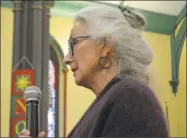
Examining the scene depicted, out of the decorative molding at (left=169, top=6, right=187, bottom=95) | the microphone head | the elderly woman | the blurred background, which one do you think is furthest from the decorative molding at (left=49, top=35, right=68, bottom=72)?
the microphone head

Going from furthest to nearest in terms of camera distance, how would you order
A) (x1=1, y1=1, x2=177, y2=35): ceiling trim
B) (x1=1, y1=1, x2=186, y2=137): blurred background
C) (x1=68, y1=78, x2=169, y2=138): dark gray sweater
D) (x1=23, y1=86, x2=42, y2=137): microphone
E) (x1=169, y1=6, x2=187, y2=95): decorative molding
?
(x1=1, y1=1, x2=177, y2=35): ceiling trim < (x1=169, y1=6, x2=187, y2=95): decorative molding < (x1=1, y1=1, x2=186, y2=137): blurred background < (x1=23, y1=86, x2=42, y2=137): microphone < (x1=68, y1=78, x2=169, y2=138): dark gray sweater

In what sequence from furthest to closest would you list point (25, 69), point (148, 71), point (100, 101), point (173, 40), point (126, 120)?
1. point (173, 40)
2. point (25, 69)
3. point (148, 71)
4. point (100, 101)
5. point (126, 120)

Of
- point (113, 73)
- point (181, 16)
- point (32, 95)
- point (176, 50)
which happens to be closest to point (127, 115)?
point (113, 73)

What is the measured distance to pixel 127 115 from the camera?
2.00 m

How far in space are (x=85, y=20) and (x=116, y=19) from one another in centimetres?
16

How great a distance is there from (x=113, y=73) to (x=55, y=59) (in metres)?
8.79

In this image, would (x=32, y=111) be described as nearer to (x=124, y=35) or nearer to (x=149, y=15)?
(x=124, y=35)

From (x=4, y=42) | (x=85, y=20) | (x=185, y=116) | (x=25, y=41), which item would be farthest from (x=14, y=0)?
(x=85, y=20)

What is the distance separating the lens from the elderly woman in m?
2.01

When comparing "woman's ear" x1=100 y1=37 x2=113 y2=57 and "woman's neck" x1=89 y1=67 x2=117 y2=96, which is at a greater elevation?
"woman's ear" x1=100 y1=37 x2=113 y2=57

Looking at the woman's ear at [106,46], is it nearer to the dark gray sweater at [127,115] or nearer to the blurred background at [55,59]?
the dark gray sweater at [127,115]

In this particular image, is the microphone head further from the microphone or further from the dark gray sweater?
the dark gray sweater

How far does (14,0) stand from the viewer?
8.91 m

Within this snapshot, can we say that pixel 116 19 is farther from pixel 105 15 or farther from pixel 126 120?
pixel 126 120
